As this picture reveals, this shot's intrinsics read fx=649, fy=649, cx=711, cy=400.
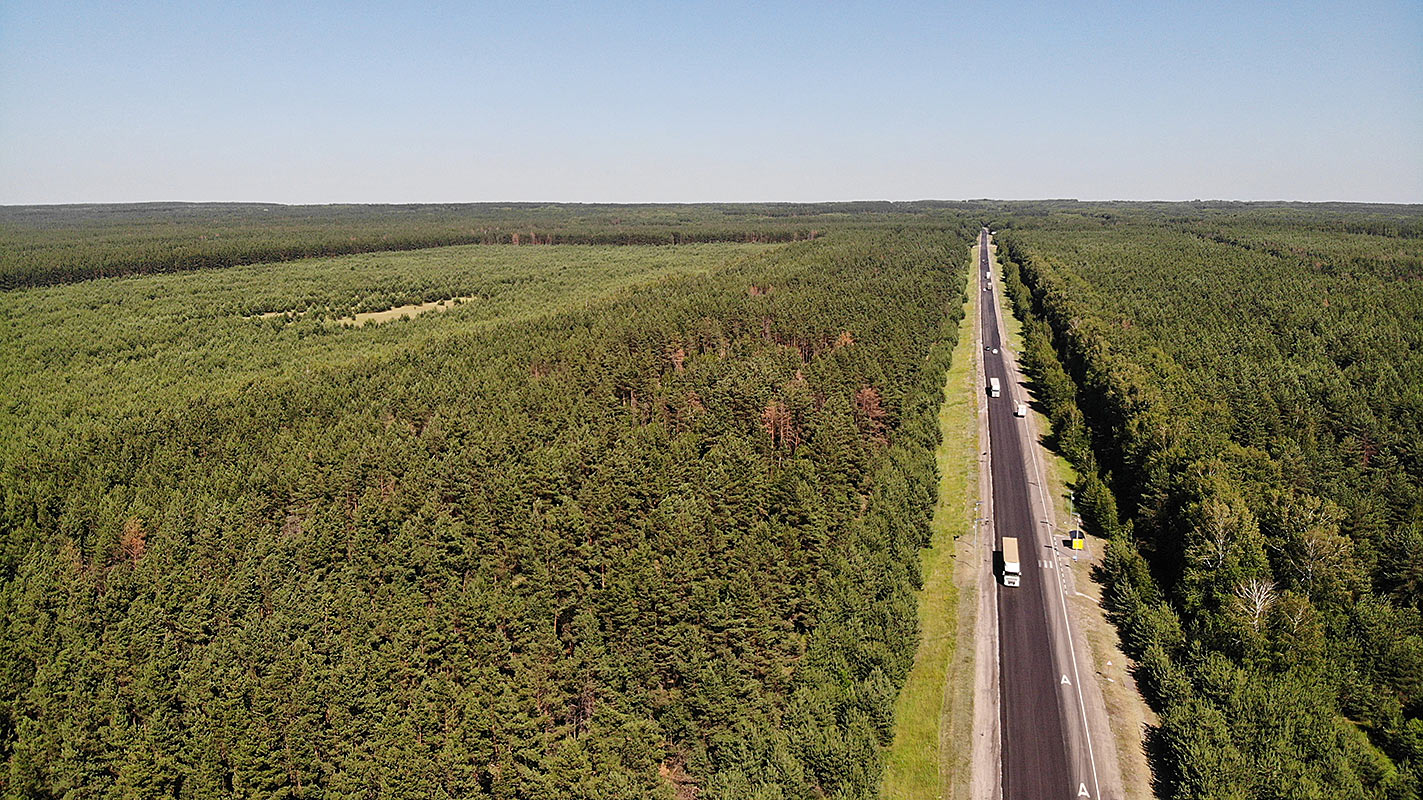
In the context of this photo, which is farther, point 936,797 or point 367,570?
point 367,570

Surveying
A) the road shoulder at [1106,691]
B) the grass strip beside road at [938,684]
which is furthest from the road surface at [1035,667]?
the grass strip beside road at [938,684]

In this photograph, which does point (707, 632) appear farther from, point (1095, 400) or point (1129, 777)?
point (1095, 400)

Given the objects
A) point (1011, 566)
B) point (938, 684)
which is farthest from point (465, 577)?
point (1011, 566)

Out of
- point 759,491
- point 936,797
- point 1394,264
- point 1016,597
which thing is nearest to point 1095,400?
point 1016,597

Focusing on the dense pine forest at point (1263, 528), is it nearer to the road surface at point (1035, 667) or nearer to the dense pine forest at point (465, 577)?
the road surface at point (1035, 667)

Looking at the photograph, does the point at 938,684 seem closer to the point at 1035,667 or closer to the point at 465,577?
the point at 1035,667

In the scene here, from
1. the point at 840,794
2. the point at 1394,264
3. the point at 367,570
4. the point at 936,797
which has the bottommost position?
the point at 936,797
